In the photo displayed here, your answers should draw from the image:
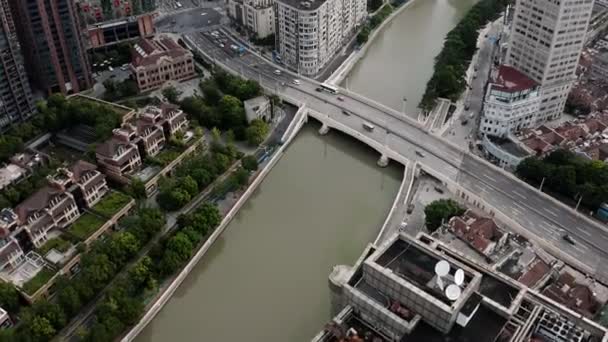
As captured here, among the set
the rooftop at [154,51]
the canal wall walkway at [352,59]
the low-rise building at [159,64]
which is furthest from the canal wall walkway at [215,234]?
the rooftop at [154,51]

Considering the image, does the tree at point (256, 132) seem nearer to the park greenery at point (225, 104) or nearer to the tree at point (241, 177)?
the park greenery at point (225, 104)

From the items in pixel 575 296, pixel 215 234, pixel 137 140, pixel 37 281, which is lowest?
pixel 215 234

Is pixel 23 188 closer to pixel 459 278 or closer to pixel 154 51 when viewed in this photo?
pixel 154 51

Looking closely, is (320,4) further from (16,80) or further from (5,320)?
(5,320)

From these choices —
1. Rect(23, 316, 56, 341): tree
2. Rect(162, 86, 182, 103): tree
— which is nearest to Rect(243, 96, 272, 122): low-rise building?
Rect(162, 86, 182, 103): tree

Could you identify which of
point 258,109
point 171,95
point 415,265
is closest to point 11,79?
point 171,95

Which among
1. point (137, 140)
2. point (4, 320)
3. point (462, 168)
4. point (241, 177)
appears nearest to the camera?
point (4, 320)

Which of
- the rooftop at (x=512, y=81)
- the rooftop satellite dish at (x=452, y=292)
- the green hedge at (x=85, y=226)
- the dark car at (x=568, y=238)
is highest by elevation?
the rooftop satellite dish at (x=452, y=292)
